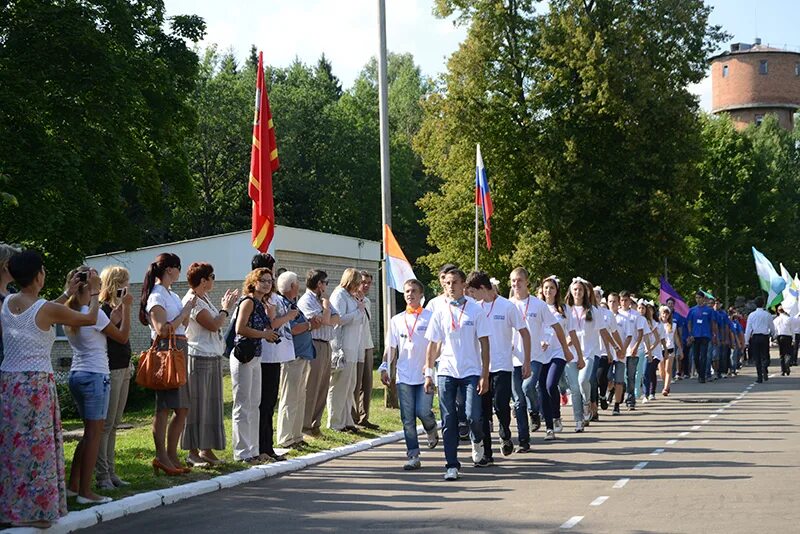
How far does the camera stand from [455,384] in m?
12.8

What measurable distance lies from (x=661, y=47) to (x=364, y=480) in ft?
116

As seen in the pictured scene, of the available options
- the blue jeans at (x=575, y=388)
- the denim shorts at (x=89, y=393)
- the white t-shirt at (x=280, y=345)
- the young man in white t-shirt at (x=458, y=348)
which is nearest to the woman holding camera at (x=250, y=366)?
the white t-shirt at (x=280, y=345)

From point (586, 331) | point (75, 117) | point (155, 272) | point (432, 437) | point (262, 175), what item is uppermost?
point (75, 117)

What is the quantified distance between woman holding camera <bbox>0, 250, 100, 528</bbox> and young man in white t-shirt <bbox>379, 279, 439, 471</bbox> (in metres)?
4.66

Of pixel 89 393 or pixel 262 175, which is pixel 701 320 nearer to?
pixel 262 175

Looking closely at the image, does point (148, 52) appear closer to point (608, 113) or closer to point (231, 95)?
point (608, 113)

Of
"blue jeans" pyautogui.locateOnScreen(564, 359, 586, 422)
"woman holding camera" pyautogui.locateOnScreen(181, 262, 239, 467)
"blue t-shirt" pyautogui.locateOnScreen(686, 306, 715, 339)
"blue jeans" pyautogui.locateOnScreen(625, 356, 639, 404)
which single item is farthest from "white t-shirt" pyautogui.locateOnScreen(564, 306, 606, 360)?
"blue t-shirt" pyautogui.locateOnScreen(686, 306, 715, 339)

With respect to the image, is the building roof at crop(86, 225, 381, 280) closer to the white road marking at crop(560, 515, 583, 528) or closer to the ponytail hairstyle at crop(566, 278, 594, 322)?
the ponytail hairstyle at crop(566, 278, 594, 322)

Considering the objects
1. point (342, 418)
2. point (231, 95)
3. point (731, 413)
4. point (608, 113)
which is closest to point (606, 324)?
point (731, 413)

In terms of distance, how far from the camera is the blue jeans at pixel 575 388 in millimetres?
17359

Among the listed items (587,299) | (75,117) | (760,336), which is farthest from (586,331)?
(760,336)

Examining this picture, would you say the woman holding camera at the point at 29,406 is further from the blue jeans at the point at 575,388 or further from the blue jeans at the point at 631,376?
the blue jeans at the point at 631,376

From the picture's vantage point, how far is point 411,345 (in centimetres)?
1343

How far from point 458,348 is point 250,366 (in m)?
2.26
